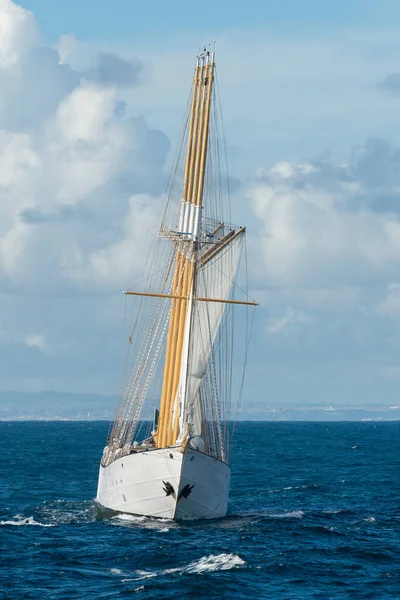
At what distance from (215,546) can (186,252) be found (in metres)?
21.5

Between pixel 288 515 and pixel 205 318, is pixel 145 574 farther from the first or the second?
pixel 205 318

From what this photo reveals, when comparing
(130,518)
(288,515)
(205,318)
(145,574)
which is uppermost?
(205,318)

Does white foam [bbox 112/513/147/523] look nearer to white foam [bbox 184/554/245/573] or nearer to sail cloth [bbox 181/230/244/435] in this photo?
sail cloth [bbox 181/230/244/435]

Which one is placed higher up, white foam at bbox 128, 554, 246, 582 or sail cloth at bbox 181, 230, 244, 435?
sail cloth at bbox 181, 230, 244, 435

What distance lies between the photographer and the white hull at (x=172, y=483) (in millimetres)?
64062

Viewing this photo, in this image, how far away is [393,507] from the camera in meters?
78.7

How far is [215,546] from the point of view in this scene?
5819cm

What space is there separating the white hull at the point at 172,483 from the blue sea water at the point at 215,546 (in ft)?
3.15

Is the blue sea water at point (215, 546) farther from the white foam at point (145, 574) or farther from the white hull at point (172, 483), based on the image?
the white hull at point (172, 483)

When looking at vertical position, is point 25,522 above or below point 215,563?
above

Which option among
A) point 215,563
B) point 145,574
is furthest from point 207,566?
point 145,574

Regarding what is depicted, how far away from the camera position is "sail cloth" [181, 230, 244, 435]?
70.3 m

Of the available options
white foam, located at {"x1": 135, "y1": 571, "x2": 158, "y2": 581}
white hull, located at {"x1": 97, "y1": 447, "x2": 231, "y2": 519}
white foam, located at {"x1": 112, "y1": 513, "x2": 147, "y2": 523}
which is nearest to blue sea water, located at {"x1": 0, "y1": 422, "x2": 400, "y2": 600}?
white foam, located at {"x1": 135, "y1": 571, "x2": 158, "y2": 581}

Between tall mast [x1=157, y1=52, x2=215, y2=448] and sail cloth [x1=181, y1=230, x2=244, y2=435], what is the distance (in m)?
0.74
